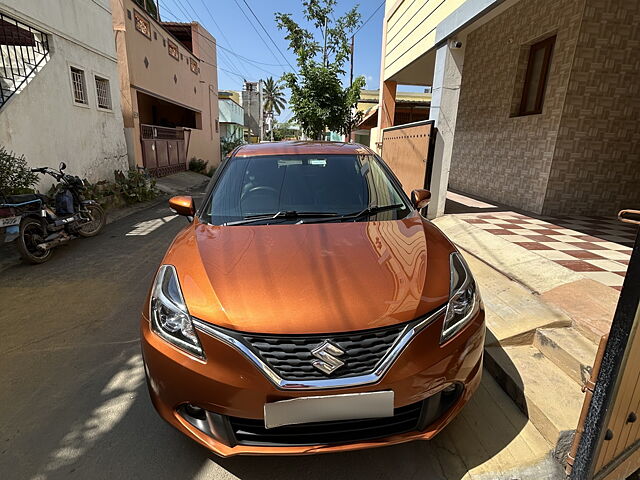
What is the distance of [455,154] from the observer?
9.73 meters

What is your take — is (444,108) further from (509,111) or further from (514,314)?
(514,314)

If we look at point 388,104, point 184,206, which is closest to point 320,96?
point 388,104

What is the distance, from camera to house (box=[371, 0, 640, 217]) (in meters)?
5.37

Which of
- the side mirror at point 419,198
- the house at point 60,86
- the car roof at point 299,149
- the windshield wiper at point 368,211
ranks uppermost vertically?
the house at point 60,86

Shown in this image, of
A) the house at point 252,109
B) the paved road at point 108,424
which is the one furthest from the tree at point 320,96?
the house at point 252,109

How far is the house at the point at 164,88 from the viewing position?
433 inches

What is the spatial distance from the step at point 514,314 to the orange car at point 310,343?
2.96ft

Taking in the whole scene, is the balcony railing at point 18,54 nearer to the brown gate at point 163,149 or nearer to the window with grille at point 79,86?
the window with grille at point 79,86

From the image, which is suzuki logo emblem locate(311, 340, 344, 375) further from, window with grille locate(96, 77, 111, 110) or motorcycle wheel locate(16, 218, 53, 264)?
window with grille locate(96, 77, 111, 110)

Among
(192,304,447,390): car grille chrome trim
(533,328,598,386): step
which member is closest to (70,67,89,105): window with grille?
(192,304,447,390): car grille chrome trim

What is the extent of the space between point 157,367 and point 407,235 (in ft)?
4.90

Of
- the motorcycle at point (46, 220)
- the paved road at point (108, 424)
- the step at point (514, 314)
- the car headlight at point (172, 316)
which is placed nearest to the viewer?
the car headlight at point (172, 316)

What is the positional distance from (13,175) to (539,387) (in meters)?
7.05

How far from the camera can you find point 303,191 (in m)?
2.60
